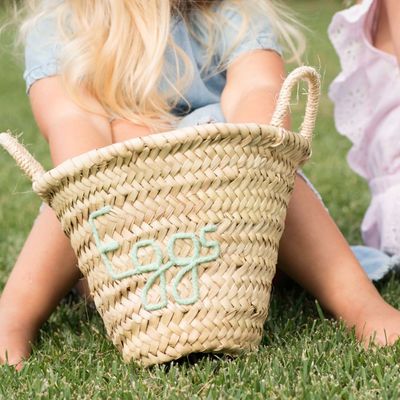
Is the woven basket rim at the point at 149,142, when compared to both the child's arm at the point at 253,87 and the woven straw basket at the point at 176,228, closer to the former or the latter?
the woven straw basket at the point at 176,228

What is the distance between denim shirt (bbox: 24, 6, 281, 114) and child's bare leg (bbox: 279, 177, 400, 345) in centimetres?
36

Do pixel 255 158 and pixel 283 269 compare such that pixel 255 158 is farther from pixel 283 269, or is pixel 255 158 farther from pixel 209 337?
pixel 283 269

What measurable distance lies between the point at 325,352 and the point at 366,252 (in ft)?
1.94

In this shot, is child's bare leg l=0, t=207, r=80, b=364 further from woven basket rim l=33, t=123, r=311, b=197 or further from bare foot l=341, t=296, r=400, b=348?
bare foot l=341, t=296, r=400, b=348

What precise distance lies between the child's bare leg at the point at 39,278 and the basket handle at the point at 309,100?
493mm

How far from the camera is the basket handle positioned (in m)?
1.39

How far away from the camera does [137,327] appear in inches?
52.9

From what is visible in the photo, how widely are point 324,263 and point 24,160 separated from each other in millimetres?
585

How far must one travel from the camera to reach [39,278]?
5.36 feet

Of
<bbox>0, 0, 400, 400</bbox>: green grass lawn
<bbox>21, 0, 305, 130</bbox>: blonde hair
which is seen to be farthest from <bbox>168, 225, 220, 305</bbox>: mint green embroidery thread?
<bbox>21, 0, 305, 130</bbox>: blonde hair

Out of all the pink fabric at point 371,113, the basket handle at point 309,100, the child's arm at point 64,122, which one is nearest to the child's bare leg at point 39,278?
the child's arm at point 64,122

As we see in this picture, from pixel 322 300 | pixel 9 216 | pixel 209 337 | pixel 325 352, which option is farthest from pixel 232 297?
pixel 9 216

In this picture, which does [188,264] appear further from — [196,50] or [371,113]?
[371,113]

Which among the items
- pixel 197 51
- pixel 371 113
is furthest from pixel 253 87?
pixel 371 113
